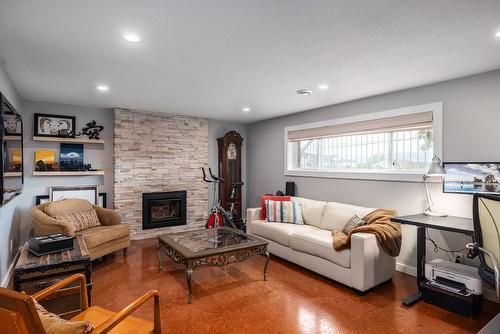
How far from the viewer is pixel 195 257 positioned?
2803 millimetres

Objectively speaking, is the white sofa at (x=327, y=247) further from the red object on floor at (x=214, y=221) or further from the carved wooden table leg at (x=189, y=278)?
the carved wooden table leg at (x=189, y=278)

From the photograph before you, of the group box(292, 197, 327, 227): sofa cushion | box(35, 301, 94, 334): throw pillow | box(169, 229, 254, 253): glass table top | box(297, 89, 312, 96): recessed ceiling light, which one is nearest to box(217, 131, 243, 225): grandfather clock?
box(292, 197, 327, 227): sofa cushion

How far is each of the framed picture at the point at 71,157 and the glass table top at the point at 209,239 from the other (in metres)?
2.34

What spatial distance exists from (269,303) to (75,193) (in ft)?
12.2

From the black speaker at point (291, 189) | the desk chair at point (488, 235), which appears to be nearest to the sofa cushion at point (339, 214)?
the black speaker at point (291, 189)

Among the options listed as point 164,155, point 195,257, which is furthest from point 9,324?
point 164,155

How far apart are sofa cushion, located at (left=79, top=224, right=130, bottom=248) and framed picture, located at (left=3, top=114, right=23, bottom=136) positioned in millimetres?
1415

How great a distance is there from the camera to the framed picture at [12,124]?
263 cm

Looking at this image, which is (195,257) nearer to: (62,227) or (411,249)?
(62,227)

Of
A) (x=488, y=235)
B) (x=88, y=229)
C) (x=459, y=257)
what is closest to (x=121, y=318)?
(x=488, y=235)

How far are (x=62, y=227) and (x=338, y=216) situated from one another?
3.51 m

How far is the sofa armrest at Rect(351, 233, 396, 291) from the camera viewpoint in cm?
289

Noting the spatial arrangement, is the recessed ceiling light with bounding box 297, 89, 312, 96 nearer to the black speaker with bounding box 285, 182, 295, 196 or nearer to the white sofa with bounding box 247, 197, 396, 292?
the white sofa with bounding box 247, 197, 396, 292

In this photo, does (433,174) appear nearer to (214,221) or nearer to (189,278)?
(189,278)
